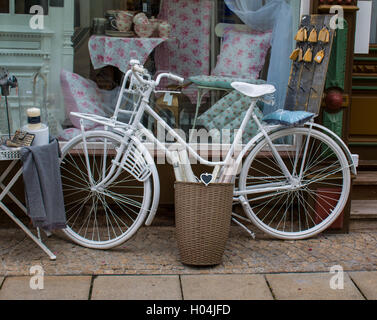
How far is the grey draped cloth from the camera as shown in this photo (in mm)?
3957

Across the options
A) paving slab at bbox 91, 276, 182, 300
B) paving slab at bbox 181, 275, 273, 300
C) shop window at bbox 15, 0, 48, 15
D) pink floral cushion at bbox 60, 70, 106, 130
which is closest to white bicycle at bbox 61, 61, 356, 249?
pink floral cushion at bbox 60, 70, 106, 130

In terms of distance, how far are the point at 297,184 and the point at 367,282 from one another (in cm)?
93

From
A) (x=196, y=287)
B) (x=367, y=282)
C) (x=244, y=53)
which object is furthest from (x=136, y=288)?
(x=244, y=53)

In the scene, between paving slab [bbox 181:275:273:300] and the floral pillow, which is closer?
paving slab [bbox 181:275:273:300]

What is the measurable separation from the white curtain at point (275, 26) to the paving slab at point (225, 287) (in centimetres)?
162

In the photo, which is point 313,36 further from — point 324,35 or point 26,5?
point 26,5

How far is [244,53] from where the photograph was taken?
16.3 feet

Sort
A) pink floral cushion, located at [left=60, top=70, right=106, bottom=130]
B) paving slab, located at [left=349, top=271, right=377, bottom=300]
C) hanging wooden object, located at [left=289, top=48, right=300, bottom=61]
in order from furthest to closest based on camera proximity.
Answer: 1. pink floral cushion, located at [left=60, top=70, right=106, bottom=130]
2. hanging wooden object, located at [left=289, top=48, right=300, bottom=61]
3. paving slab, located at [left=349, top=271, right=377, bottom=300]

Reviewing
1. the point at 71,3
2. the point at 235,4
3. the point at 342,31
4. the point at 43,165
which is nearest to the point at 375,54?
the point at 342,31

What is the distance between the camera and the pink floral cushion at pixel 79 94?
16.0ft

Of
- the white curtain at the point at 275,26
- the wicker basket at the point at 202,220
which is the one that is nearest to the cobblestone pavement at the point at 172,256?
the wicker basket at the point at 202,220

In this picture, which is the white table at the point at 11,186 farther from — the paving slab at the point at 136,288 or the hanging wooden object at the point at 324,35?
the hanging wooden object at the point at 324,35

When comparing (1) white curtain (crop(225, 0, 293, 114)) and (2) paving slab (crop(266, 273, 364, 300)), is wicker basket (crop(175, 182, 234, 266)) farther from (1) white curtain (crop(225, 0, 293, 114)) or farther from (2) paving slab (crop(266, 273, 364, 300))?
(1) white curtain (crop(225, 0, 293, 114))

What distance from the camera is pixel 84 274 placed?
12.8 feet
